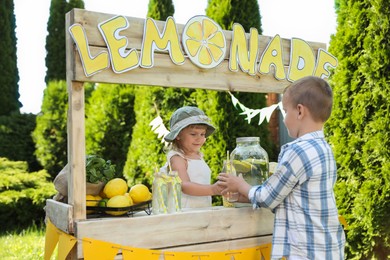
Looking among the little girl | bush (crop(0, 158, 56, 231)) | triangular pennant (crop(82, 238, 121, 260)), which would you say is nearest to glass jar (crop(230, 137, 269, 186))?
the little girl

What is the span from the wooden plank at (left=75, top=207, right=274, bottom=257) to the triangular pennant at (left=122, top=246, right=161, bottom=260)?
0.11ft

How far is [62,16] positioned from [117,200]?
29.9 feet

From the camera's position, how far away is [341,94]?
170 inches

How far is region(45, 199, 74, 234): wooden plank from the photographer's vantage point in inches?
76.0

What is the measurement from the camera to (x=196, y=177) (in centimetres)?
261

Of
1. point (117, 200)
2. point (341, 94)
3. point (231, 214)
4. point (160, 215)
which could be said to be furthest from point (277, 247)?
point (341, 94)

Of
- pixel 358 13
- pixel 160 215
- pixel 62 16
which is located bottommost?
pixel 160 215

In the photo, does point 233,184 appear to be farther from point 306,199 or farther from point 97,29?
point 97,29

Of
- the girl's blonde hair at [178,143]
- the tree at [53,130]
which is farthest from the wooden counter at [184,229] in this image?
the tree at [53,130]

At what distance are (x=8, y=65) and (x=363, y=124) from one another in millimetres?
8009

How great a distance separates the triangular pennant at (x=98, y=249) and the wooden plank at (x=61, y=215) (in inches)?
4.1

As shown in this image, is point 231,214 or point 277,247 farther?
point 231,214

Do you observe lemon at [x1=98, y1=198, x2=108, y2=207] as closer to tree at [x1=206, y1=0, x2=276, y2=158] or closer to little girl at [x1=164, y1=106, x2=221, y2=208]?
little girl at [x1=164, y1=106, x2=221, y2=208]

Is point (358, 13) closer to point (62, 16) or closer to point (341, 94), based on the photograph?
point (341, 94)
